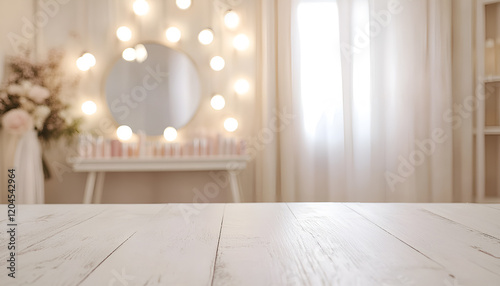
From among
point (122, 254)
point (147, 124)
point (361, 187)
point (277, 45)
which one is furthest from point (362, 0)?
point (122, 254)

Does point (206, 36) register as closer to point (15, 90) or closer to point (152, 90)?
point (152, 90)

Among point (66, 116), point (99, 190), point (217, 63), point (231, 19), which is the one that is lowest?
point (99, 190)

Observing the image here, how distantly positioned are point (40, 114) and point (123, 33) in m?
0.85

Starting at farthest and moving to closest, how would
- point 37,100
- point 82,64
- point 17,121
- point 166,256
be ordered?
1. point 82,64
2. point 37,100
3. point 17,121
4. point 166,256

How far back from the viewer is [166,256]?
54 centimetres

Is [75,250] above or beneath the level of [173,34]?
beneath

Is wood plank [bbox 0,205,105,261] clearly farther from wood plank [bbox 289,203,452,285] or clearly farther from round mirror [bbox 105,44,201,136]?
round mirror [bbox 105,44,201,136]

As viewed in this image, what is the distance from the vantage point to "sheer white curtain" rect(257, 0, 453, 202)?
8.86 ft

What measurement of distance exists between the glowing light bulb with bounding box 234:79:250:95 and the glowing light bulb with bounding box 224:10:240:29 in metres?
0.41

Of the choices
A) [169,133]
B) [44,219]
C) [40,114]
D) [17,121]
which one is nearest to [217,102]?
[169,133]

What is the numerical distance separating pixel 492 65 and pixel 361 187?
1.22 meters

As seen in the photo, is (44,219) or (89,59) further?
(89,59)

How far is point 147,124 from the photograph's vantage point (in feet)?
9.52

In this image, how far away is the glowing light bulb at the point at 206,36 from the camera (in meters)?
2.91
